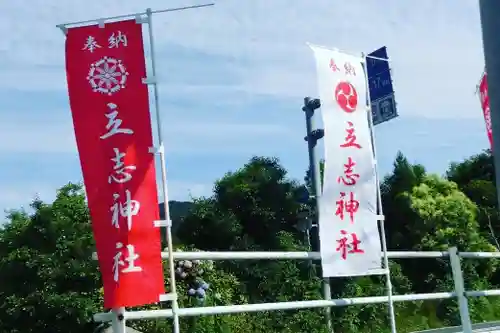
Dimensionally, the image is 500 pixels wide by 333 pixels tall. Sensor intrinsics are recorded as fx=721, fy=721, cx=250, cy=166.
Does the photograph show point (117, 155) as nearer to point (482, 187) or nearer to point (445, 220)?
point (445, 220)

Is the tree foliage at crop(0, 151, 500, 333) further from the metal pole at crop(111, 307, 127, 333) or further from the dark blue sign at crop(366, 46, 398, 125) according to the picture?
the metal pole at crop(111, 307, 127, 333)

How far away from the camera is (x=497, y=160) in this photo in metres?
2.41

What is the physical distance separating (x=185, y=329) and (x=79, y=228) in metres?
1.33

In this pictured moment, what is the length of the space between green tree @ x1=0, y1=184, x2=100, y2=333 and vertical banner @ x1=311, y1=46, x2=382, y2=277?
217cm

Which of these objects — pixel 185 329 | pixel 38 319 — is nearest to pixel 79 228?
pixel 38 319

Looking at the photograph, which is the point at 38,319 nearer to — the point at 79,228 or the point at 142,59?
the point at 79,228

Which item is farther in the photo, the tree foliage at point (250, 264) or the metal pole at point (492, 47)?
the tree foliage at point (250, 264)

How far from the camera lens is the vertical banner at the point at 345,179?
4.94 m

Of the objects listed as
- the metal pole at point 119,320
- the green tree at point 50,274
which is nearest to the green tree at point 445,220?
the green tree at point 50,274

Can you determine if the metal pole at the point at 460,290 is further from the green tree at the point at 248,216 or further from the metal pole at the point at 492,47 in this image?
the metal pole at the point at 492,47

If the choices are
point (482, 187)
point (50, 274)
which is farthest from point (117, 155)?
point (482, 187)

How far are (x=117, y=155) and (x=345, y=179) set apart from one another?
1900 millimetres

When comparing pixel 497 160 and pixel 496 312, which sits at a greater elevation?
pixel 497 160

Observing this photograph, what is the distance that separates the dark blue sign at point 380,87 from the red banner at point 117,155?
2424 mm
